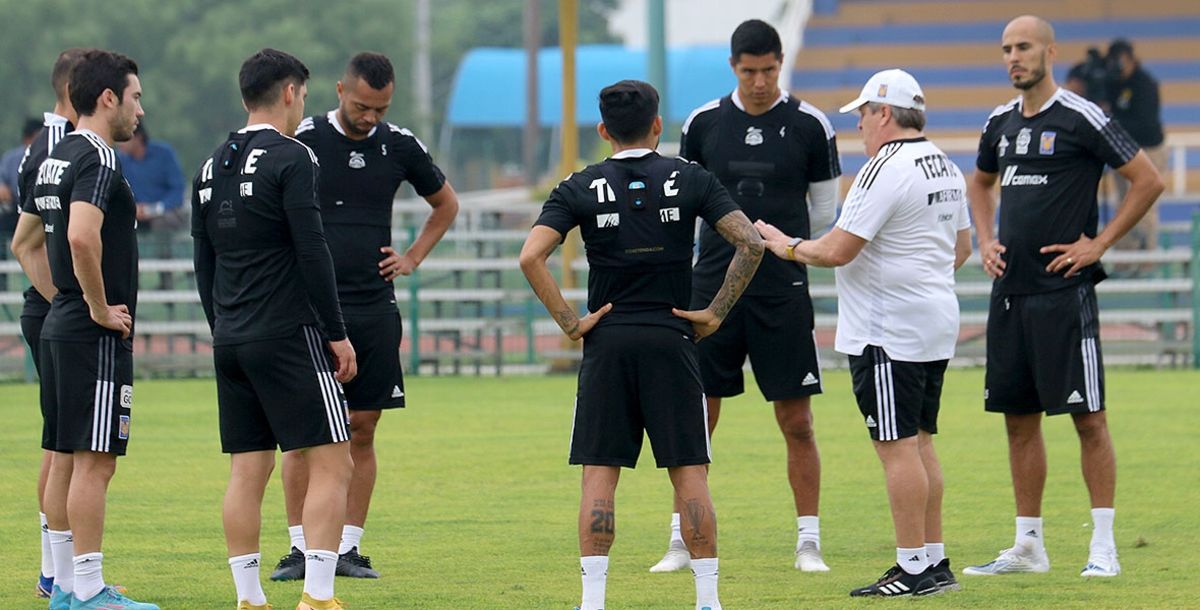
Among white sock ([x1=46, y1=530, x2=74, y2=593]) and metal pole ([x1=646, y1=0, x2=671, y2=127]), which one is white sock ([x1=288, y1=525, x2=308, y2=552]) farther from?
metal pole ([x1=646, y1=0, x2=671, y2=127])

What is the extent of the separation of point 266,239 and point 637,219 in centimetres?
134

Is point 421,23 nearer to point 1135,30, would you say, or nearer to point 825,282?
point 1135,30

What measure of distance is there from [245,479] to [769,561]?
2.50 meters

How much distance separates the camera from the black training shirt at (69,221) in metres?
6.72

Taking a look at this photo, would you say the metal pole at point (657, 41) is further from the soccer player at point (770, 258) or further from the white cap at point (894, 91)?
the white cap at point (894, 91)

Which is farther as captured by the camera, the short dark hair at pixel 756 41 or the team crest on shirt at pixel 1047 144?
the short dark hair at pixel 756 41

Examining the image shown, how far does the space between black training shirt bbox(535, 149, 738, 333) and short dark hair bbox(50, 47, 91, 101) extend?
2.01 m

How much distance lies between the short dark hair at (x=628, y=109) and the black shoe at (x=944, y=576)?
85.7 inches

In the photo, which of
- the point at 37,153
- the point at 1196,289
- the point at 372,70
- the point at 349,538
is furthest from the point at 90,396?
the point at 1196,289

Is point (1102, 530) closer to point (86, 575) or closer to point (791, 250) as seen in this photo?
point (791, 250)

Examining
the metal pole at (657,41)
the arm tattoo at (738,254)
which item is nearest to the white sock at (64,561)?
the arm tattoo at (738,254)

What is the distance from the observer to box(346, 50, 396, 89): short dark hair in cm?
759

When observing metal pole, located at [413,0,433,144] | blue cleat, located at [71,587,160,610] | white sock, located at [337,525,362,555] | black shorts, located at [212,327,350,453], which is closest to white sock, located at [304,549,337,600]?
black shorts, located at [212,327,350,453]

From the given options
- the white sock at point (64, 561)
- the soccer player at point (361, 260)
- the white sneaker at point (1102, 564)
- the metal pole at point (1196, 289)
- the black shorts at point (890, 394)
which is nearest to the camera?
the white sock at point (64, 561)
